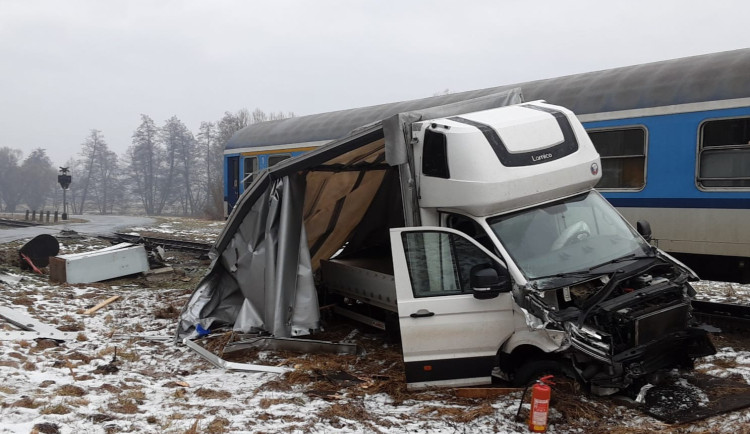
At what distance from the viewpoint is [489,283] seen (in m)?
5.01

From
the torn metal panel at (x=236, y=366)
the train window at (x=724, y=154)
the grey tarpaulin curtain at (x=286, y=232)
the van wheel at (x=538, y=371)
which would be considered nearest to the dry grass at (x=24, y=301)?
the grey tarpaulin curtain at (x=286, y=232)

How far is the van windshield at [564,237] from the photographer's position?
5316 mm

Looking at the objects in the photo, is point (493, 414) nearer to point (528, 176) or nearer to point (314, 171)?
point (528, 176)

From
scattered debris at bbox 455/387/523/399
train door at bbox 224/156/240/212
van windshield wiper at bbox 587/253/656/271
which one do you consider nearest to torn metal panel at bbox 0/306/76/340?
scattered debris at bbox 455/387/523/399

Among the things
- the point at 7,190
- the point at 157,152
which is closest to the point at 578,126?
the point at 157,152

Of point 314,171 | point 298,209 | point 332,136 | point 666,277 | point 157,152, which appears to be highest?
point 157,152

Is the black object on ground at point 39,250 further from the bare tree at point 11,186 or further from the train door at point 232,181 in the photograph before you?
the bare tree at point 11,186

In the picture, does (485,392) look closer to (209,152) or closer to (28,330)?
(28,330)

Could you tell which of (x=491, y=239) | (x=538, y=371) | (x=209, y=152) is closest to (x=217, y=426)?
(x=538, y=371)

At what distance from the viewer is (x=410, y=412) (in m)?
5.10

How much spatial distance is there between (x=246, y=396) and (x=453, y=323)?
6.49 ft

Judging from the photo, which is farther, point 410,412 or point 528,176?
point 528,176

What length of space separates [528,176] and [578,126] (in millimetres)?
1039

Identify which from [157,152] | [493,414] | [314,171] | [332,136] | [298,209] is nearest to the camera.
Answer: [493,414]
